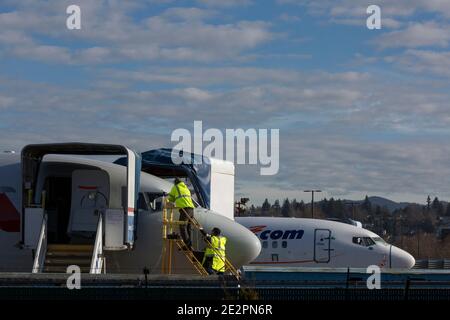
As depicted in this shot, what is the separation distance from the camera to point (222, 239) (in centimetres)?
2084

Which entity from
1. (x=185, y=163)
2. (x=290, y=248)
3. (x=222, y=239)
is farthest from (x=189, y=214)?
(x=290, y=248)

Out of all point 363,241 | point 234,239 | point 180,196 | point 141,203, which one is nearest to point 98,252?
point 141,203

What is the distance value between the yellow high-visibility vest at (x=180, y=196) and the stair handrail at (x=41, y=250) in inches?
121

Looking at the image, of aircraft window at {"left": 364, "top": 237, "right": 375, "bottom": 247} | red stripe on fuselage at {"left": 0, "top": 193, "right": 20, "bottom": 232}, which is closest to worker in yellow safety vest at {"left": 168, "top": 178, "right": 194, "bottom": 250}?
red stripe on fuselage at {"left": 0, "top": 193, "right": 20, "bottom": 232}

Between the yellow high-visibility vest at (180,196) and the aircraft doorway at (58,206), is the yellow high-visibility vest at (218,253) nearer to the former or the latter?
the yellow high-visibility vest at (180,196)

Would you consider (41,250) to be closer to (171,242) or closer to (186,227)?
(171,242)

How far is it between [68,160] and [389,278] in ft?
28.3

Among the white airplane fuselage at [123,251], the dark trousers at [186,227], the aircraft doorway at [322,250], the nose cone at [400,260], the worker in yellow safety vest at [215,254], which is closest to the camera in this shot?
the worker in yellow safety vest at [215,254]

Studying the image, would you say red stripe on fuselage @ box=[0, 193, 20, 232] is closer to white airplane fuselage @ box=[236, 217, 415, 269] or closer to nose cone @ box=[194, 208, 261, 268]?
nose cone @ box=[194, 208, 261, 268]

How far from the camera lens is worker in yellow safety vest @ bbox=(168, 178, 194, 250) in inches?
845

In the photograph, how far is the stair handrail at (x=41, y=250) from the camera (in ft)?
67.6

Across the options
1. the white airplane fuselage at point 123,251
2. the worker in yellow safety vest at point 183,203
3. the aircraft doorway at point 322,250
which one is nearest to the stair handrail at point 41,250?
the white airplane fuselage at point 123,251
